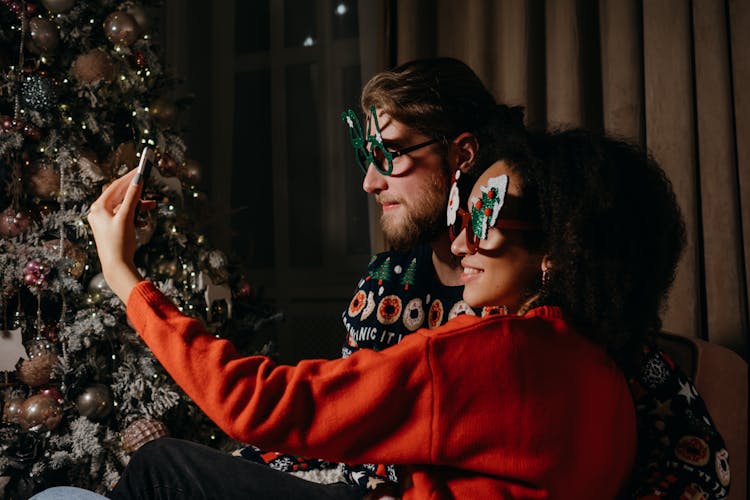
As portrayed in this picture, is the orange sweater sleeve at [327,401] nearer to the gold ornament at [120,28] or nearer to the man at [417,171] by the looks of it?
the man at [417,171]

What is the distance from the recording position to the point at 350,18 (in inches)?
111

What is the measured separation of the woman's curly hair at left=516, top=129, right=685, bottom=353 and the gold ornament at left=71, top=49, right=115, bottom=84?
1.47 m

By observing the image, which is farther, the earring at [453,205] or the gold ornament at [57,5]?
the gold ornament at [57,5]

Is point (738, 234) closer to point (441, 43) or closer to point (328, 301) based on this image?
point (441, 43)

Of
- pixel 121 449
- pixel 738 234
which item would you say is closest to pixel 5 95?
pixel 121 449

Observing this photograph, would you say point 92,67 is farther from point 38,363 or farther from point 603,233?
point 603,233

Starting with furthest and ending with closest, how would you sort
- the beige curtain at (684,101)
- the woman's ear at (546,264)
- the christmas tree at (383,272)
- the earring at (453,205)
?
the beige curtain at (684,101) < the christmas tree at (383,272) < the earring at (453,205) < the woman's ear at (546,264)

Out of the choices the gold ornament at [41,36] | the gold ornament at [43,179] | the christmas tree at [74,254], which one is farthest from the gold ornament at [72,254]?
the gold ornament at [41,36]

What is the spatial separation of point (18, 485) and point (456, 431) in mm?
1564

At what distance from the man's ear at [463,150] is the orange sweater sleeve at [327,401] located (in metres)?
0.66

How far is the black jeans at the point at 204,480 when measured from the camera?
1.13m

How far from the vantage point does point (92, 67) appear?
1938 mm

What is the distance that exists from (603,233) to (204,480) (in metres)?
0.80

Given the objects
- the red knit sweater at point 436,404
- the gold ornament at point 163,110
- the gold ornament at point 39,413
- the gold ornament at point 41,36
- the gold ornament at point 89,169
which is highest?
the gold ornament at point 41,36
